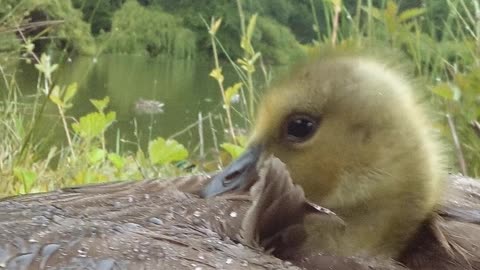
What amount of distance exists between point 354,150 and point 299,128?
0.11 meters

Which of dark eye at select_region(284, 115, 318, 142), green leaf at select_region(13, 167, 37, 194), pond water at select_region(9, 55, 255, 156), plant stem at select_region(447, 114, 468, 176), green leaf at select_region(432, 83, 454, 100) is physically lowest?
pond water at select_region(9, 55, 255, 156)

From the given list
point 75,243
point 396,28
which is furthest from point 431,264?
point 396,28

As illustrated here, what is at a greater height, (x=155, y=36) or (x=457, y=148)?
(x=457, y=148)

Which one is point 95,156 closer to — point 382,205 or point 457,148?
point 457,148

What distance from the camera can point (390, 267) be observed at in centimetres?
112

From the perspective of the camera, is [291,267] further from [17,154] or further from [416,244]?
[17,154]

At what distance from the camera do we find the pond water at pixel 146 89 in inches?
225

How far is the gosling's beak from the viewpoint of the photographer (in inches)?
48.8

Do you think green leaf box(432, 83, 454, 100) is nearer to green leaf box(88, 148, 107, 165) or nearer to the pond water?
green leaf box(88, 148, 107, 165)

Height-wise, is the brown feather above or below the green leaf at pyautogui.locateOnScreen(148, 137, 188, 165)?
above

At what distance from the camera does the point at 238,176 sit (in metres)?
1.29

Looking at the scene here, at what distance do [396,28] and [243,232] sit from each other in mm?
1626

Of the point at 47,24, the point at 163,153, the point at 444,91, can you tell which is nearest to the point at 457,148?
A: the point at 444,91

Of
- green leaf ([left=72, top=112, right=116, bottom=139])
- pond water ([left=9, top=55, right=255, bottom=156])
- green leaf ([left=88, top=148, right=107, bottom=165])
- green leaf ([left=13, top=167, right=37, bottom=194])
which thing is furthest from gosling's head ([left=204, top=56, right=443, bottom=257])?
pond water ([left=9, top=55, right=255, bottom=156])
